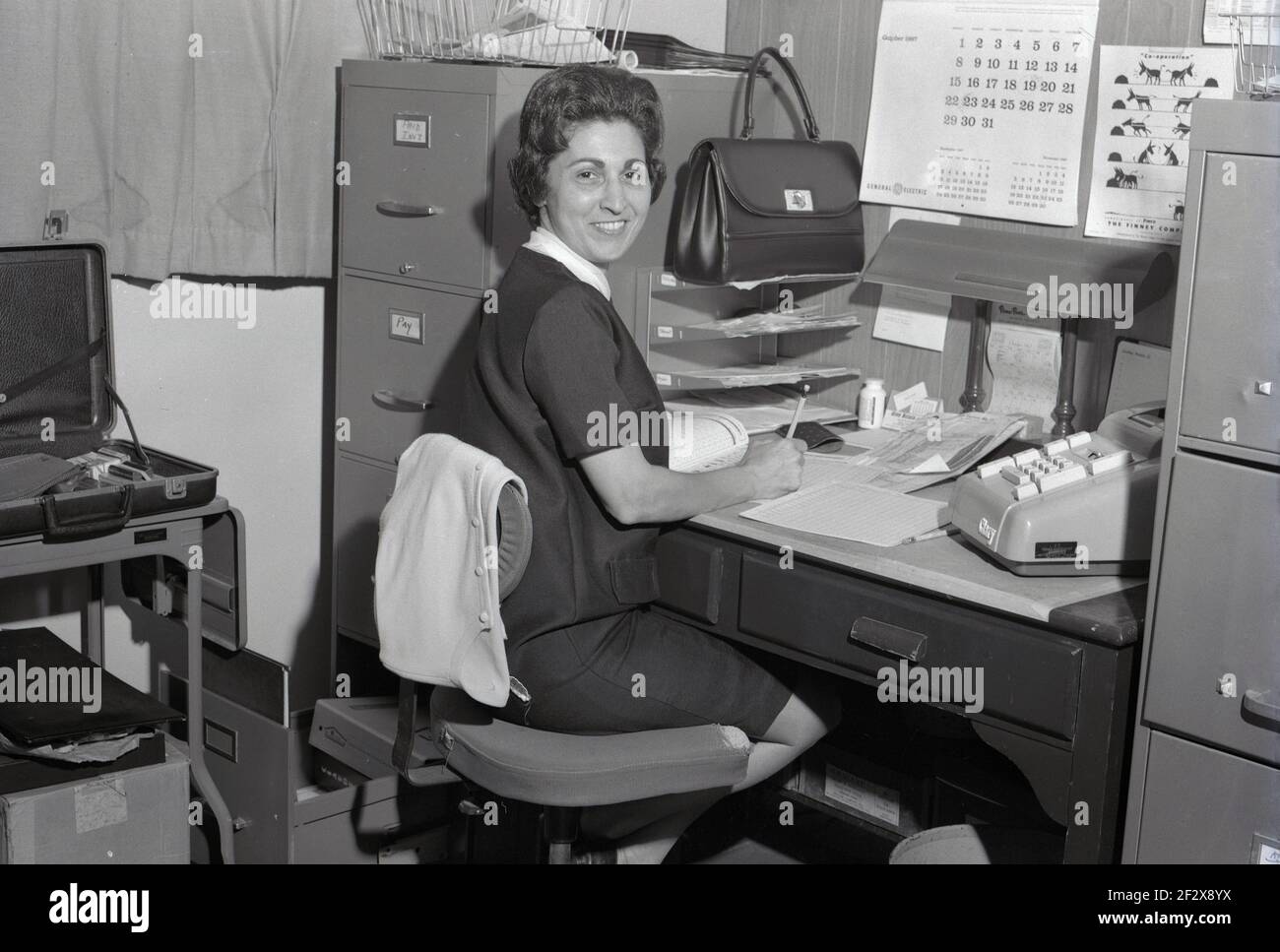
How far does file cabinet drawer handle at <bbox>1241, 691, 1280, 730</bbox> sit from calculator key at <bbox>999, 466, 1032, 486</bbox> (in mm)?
364

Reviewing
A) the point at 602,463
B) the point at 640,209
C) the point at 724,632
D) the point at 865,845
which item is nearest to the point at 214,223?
the point at 640,209

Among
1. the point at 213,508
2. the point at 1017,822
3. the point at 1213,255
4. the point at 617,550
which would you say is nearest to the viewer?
the point at 1213,255

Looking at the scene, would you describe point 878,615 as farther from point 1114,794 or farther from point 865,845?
point 865,845

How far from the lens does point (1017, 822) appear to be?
7.73ft

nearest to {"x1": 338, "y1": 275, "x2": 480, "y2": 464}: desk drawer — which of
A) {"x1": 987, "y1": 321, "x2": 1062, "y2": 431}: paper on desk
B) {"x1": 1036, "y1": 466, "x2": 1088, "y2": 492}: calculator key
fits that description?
{"x1": 987, "y1": 321, "x2": 1062, "y2": 431}: paper on desk

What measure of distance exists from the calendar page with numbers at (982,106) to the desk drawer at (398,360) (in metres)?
0.78

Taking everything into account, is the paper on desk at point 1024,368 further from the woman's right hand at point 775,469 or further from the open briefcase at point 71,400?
the open briefcase at point 71,400

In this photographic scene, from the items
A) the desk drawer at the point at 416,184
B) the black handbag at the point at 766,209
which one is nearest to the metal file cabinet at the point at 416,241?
the desk drawer at the point at 416,184

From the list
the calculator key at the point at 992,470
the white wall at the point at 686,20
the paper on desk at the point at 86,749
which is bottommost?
the paper on desk at the point at 86,749

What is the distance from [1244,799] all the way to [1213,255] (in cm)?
59

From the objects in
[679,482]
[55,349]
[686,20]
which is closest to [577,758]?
[679,482]

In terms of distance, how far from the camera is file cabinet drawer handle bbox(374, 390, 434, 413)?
250cm

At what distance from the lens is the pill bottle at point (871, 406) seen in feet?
8.02
